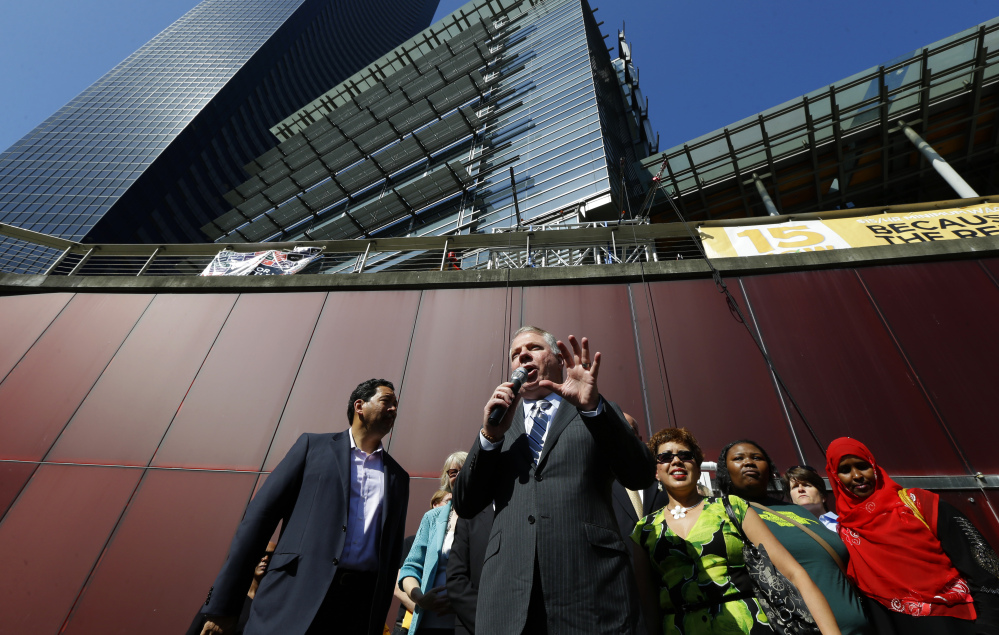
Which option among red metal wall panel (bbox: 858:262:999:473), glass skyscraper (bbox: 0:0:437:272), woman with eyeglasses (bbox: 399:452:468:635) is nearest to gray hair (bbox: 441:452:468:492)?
woman with eyeglasses (bbox: 399:452:468:635)

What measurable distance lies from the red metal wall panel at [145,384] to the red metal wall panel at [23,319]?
1.82m

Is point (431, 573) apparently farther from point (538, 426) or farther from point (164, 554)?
point (164, 554)

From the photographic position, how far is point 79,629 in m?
4.95

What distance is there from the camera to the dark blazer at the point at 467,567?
7.78ft

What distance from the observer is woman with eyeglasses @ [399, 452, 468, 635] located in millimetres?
2639

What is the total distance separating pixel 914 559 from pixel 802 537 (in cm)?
59

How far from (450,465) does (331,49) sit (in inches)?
3724

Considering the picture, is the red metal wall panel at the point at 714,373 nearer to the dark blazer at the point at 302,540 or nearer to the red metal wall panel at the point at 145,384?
the dark blazer at the point at 302,540

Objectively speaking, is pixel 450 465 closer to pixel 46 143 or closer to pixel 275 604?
pixel 275 604

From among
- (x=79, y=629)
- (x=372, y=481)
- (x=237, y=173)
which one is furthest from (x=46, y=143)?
(x=372, y=481)

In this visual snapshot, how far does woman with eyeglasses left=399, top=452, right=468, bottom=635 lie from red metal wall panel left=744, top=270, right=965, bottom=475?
428cm

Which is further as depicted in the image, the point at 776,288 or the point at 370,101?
the point at 370,101

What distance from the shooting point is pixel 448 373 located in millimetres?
6453

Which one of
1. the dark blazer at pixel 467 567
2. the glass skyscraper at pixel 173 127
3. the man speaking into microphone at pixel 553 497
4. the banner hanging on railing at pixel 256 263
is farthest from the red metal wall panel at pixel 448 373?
the glass skyscraper at pixel 173 127
